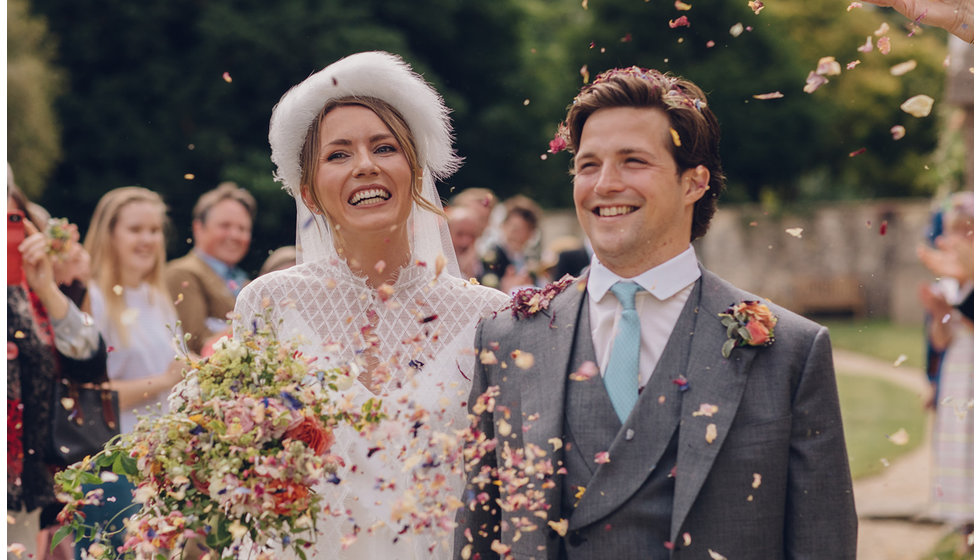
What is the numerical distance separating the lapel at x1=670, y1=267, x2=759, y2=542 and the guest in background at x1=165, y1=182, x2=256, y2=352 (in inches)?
152

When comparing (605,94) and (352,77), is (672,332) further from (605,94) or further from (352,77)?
(352,77)

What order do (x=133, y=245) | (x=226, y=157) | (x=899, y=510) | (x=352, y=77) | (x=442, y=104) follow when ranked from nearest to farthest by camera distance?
(x=352, y=77) → (x=442, y=104) → (x=133, y=245) → (x=899, y=510) → (x=226, y=157)

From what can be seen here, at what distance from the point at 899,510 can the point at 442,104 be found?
251 inches

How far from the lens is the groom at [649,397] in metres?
2.88

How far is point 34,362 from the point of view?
514cm

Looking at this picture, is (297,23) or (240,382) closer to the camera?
(240,382)

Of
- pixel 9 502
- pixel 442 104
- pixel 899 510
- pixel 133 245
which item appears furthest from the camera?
pixel 899 510

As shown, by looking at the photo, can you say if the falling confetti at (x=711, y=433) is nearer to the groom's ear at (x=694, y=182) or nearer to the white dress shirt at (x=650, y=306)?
the white dress shirt at (x=650, y=306)

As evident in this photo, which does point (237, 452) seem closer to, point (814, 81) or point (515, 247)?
point (814, 81)

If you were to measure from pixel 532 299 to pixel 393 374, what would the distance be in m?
0.63

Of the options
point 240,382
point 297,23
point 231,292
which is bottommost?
point 240,382

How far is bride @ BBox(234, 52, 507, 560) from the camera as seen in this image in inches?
139

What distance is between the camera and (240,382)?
2980 mm

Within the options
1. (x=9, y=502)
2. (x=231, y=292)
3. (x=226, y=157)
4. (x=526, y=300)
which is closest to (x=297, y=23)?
(x=226, y=157)
